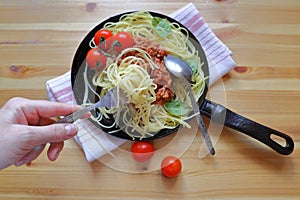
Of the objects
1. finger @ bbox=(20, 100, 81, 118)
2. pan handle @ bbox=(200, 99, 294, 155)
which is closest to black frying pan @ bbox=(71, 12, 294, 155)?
pan handle @ bbox=(200, 99, 294, 155)

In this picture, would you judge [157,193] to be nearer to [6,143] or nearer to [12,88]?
[6,143]

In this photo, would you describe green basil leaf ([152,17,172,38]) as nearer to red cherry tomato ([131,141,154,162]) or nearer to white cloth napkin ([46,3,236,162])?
white cloth napkin ([46,3,236,162])

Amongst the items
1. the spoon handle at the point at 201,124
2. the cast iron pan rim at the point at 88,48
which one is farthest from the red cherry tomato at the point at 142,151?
the spoon handle at the point at 201,124

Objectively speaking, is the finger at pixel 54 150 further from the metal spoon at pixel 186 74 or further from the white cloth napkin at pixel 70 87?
the metal spoon at pixel 186 74

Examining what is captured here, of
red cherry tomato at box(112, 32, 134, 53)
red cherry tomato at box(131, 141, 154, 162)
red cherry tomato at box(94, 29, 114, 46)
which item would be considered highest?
red cherry tomato at box(94, 29, 114, 46)

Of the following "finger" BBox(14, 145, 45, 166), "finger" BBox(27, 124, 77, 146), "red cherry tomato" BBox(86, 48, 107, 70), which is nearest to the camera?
"finger" BBox(27, 124, 77, 146)
